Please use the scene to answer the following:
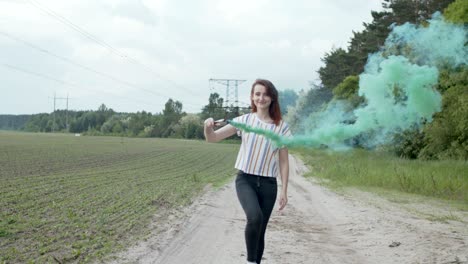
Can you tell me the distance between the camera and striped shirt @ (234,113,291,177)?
6055 mm

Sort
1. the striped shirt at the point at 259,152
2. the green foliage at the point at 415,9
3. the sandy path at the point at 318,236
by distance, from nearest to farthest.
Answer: the striped shirt at the point at 259,152, the sandy path at the point at 318,236, the green foliage at the point at 415,9

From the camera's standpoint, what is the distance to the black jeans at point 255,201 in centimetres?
588

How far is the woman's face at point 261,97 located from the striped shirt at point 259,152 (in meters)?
0.18

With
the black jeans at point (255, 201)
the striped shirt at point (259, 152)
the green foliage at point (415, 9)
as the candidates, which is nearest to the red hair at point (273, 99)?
the striped shirt at point (259, 152)

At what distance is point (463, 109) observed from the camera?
60.7 feet

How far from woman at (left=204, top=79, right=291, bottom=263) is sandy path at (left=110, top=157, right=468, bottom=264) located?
2135 millimetres

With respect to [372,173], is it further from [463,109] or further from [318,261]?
[318,261]

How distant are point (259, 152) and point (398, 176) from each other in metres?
15.4

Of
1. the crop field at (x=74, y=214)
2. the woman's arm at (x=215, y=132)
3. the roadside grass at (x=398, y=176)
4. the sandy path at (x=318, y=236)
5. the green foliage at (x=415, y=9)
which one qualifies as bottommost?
the crop field at (x=74, y=214)

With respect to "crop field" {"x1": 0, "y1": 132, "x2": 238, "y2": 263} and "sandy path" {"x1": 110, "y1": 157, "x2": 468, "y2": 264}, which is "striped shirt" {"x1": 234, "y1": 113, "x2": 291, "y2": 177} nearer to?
"sandy path" {"x1": 110, "y1": 157, "x2": 468, "y2": 264}

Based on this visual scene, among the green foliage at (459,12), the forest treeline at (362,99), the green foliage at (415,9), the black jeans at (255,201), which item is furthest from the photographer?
the green foliage at (415,9)

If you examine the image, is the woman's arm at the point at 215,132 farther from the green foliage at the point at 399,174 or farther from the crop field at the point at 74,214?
the green foliage at the point at 399,174

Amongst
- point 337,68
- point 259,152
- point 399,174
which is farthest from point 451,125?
point 337,68

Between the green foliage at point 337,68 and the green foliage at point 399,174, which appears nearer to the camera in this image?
the green foliage at point 399,174
